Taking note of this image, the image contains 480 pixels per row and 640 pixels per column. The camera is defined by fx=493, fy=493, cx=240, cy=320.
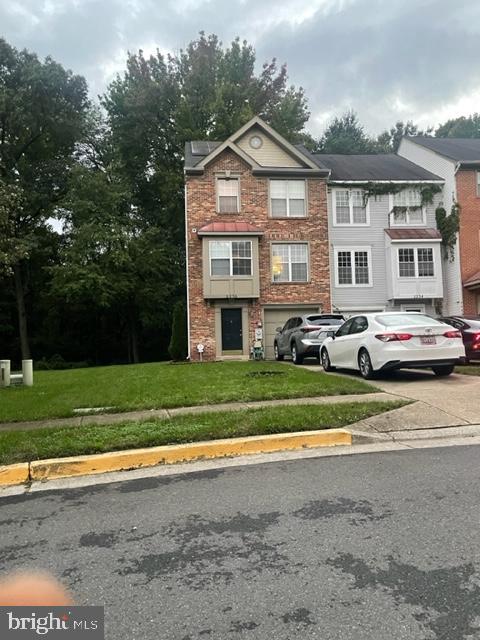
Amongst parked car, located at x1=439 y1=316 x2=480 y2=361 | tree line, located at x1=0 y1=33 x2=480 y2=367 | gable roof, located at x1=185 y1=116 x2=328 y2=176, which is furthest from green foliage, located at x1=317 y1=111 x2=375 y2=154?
parked car, located at x1=439 y1=316 x2=480 y2=361

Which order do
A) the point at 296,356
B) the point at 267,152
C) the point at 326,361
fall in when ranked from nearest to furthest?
1. the point at 326,361
2. the point at 296,356
3. the point at 267,152

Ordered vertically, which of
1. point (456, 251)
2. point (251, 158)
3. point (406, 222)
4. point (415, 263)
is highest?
point (251, 158)

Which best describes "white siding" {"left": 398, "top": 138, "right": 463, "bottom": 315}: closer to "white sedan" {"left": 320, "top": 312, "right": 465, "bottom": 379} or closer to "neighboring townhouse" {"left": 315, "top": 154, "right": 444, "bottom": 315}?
"neighboring townhouse" {"left": 315, "top": 154, "right": 444, "bottom": 315}

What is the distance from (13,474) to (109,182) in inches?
1124

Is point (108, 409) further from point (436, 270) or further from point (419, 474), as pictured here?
point (436, 270)

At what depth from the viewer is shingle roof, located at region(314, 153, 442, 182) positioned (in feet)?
80.3

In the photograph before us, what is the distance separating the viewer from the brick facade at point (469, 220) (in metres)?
23.5

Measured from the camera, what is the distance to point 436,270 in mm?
23844

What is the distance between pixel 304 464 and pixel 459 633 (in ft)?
9.22

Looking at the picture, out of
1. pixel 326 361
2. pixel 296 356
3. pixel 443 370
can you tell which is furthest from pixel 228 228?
pixel 443 370

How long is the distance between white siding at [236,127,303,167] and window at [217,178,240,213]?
1.77 meters

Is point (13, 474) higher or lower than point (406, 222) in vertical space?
lower

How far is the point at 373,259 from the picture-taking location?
24.1m

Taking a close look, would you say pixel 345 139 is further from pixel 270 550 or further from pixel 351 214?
pixel 270 550
